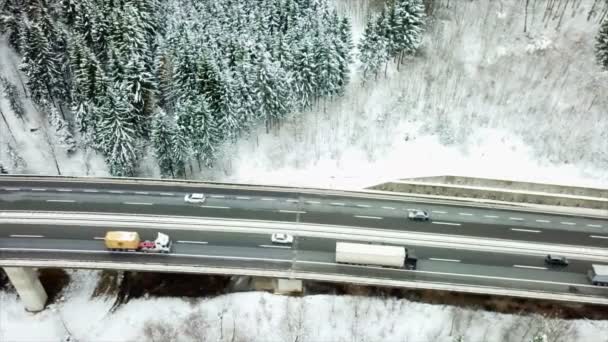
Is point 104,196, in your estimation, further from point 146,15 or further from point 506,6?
point 506,6

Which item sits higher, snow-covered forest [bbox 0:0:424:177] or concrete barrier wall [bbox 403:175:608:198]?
snow-covered forest [bbox 0:0:424:177]

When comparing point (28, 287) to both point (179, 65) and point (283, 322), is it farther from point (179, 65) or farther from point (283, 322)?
point (179, 65)

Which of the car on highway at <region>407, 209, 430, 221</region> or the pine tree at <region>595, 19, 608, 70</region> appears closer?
the car on highway at <region>407, 209, 430, 221</region>

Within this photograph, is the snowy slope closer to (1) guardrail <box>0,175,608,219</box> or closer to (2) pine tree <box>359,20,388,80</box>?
(2) pine tree <box>359,20,388,80</box>

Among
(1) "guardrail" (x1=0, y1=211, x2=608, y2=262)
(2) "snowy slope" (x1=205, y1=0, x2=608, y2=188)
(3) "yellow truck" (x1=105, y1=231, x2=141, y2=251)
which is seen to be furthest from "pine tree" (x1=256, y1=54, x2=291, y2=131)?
(3) "yellow truck" (x1=105, y1=231, x2=141, y2=251)

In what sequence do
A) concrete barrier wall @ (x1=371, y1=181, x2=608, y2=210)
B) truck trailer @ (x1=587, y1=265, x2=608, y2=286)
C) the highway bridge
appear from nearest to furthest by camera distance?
truck trailer @ (x1=587, y1=265, x2=608, y2=286)
the highway bridge
concrete barrier wall @ (x1=371, y1=181, x2=608, y2=210)

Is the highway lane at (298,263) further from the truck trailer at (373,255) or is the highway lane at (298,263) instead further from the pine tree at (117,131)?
the pine tree at (117,131)

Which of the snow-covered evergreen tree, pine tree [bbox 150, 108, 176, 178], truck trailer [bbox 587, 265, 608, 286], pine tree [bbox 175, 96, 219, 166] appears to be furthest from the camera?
the snow-covered evergreen tree
